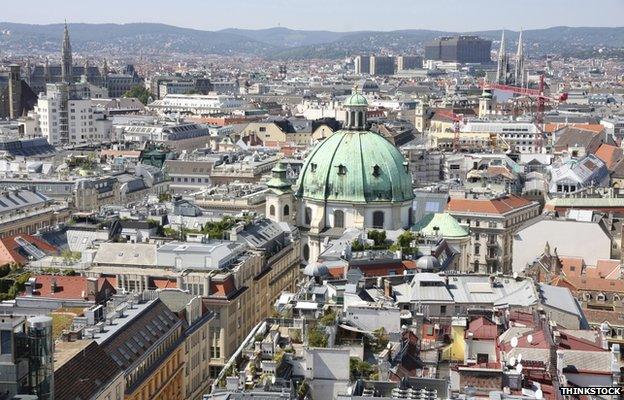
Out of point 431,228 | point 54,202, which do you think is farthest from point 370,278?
point 54,202

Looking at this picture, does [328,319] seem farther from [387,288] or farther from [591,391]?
[387,288]

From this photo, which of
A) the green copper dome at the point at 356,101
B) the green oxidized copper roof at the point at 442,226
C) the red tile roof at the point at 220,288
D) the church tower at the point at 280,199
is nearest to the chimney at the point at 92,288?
the red tile roof at the point at 220,288

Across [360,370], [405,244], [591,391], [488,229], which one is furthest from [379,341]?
[488,229]

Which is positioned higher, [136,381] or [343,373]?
[343,373]

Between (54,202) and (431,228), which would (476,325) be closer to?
(431,228)

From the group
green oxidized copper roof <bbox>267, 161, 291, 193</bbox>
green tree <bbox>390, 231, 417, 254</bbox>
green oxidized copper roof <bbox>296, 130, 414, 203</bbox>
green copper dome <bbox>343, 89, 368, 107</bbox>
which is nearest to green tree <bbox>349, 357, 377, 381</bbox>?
green tree <bbox>390, 231, 417, 254</bbox>

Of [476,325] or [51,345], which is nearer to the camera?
[51,345]
